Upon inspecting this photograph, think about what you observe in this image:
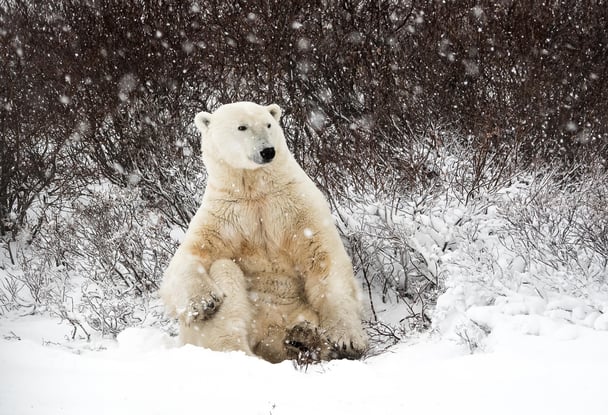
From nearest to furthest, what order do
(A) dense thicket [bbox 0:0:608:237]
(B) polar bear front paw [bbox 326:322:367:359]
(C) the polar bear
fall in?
1. (B) polar bear front paw [bbox 326:322:367:359]
2. (C) the polar bear
3. (A) dense thicket [bbox 0:0:608:237]

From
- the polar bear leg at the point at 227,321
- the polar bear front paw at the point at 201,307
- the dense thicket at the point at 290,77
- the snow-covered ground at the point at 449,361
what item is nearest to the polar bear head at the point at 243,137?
the polar bear leg at the point at 227,321

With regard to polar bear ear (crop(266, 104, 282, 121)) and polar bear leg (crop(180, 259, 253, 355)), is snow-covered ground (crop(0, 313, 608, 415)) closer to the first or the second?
polar bear leg (crop(180, 259, 253, 355))

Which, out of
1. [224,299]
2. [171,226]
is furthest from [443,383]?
[171,226]

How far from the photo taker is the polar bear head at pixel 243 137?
3.12 metres

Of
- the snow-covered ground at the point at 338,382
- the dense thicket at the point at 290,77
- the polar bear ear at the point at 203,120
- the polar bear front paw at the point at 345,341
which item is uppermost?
the dense thicket at the point at 290,77

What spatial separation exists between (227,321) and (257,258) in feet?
1.22

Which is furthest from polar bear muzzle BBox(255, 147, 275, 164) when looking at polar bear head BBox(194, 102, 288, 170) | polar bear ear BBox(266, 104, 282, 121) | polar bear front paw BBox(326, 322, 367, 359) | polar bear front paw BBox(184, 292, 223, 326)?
polar bear front paw BBox(326, 322, 367, 359)

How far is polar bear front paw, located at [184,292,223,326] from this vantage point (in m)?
3.01

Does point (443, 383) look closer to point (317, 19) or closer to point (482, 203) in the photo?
point (482, 203)

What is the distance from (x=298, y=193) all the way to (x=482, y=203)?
1129mm

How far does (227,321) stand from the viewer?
10.00 ft

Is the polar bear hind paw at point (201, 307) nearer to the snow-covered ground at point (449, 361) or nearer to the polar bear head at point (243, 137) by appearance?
the snow-covered ground at point (449, 361)

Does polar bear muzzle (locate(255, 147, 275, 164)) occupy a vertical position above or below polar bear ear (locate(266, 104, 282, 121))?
below

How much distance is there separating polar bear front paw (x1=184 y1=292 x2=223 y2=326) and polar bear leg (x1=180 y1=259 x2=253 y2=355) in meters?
0.04
